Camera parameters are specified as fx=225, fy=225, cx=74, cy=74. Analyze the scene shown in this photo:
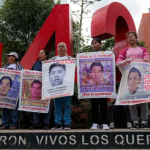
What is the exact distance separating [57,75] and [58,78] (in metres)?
0.06

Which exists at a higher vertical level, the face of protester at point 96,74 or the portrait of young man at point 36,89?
the face of protester at point 96,74

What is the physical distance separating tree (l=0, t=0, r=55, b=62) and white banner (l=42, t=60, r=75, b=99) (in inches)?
387

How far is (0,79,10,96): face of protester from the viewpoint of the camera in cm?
423

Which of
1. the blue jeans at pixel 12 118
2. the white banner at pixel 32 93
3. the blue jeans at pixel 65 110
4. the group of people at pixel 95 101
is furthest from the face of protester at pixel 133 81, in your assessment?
the blue jeans at pixel 12 118

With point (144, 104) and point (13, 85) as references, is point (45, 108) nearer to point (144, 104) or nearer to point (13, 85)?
point (13, 85)

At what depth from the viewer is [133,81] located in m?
3.68

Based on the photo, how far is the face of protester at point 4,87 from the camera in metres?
4.23

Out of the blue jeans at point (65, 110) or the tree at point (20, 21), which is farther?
the tree at point (20, 21)

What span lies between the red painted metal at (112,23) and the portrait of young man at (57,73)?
2.11 m

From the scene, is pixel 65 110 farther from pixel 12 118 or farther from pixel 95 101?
pixel 12 118

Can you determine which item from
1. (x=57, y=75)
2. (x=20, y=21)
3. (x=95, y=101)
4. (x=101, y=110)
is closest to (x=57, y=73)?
(x=57, y=75)

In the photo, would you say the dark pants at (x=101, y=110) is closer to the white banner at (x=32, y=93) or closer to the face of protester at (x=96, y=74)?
the face of protester at (x=96, y=74)

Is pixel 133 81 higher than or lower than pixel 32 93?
higher

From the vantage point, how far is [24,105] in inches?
160
